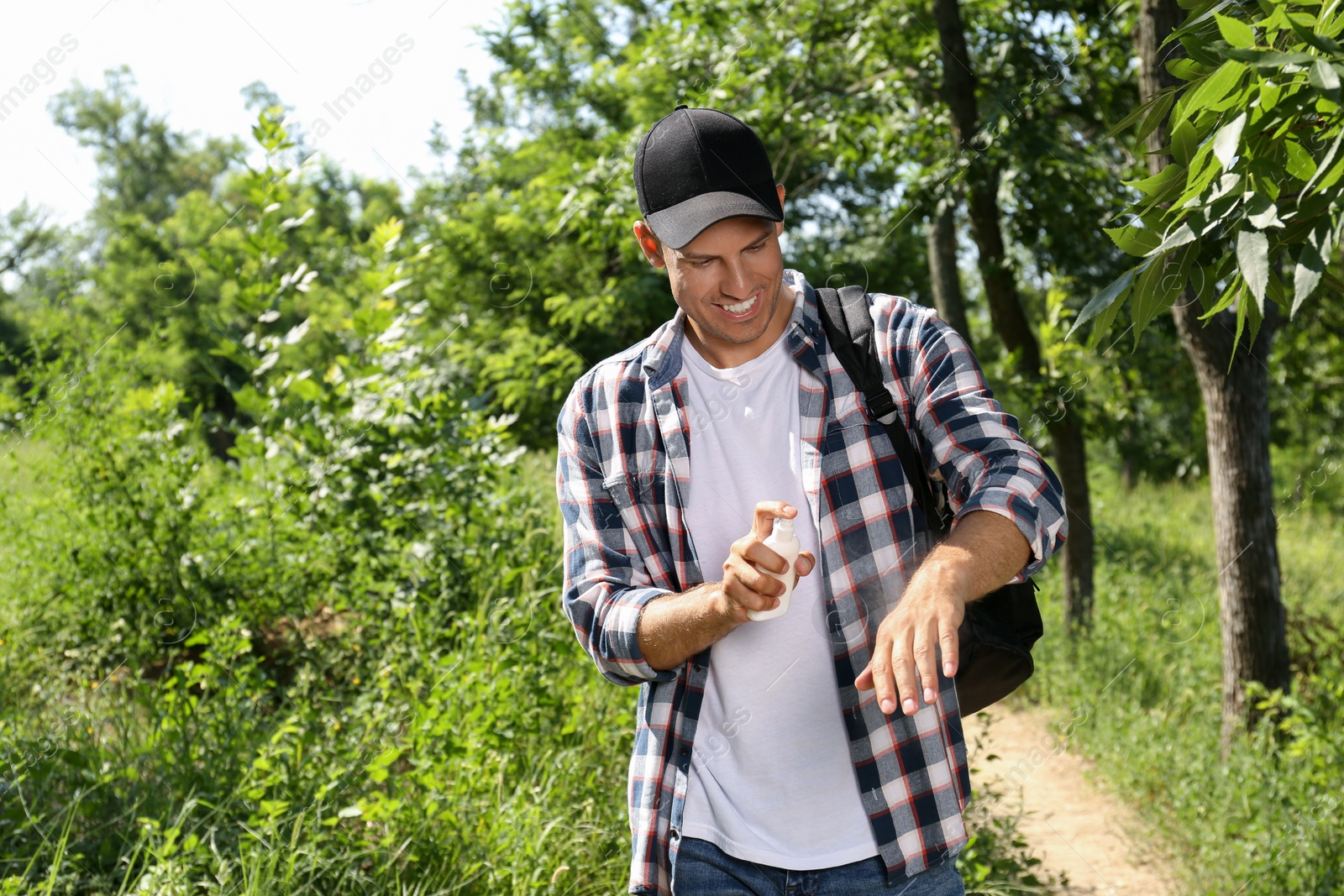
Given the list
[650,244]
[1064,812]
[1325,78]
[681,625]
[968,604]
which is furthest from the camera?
[1064,812]

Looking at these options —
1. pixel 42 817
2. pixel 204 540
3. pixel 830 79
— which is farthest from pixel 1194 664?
pixel 42 817

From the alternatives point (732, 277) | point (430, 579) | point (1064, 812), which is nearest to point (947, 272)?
point (1064, 812)

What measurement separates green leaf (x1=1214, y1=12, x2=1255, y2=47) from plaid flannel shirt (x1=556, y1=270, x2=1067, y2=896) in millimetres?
675

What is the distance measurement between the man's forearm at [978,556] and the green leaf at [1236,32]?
715 mm

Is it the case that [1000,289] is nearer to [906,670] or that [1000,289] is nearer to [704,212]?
[704,212]

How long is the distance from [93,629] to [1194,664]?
21.9 ft

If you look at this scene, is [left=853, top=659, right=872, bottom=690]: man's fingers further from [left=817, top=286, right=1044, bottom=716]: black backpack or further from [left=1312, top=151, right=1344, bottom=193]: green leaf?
[left=1312, top=151, right=1344, bottom=193]: green leaf

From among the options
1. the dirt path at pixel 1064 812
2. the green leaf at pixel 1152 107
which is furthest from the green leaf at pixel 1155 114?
the dirt path at pixel 1064 812

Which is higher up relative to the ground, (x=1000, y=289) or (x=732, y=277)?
(x=732, y=277)

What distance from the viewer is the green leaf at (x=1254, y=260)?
1.28 m

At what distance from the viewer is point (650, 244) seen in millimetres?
2215

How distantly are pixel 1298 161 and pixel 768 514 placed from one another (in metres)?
0.86

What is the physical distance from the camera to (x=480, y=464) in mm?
5184

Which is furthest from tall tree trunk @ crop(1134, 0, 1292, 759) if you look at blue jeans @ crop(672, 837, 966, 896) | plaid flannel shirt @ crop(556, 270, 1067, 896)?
blue jeans @ crop(672, 837, 966, 896)
